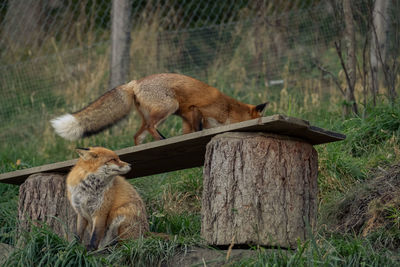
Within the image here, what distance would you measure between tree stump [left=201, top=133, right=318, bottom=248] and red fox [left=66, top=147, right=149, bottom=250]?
0.73 meters

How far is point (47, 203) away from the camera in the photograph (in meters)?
5.75

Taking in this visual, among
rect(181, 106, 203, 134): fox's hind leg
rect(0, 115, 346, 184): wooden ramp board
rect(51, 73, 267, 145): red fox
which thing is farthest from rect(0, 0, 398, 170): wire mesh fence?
rect(0, 115, 346, 184): wooden ramp board

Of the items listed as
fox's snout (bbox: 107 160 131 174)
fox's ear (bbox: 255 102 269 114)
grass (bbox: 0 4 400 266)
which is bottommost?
grass (bbox: 0 4 400 266)

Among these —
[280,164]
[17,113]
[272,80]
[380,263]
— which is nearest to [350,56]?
[272,80]

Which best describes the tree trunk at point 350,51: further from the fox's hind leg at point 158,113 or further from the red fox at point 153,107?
the fox's hind leg at point 158,113

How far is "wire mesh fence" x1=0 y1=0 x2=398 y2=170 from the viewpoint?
9.73m

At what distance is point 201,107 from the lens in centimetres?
655

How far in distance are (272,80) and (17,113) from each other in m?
4.38

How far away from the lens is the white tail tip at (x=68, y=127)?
5.98 metres

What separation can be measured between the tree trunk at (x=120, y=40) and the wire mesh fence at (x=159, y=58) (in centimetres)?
68

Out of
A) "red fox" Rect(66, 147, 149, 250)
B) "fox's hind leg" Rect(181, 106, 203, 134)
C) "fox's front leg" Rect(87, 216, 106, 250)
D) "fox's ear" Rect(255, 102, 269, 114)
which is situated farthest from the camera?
"fox's ear" Rect(255, 102, 269, 114)

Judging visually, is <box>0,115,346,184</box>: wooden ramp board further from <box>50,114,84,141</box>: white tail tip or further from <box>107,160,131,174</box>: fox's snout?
<box>50,114,84,141</box>: white tail tip

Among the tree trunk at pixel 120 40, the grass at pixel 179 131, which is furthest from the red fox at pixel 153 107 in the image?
the tree trunk at pixel 120 40

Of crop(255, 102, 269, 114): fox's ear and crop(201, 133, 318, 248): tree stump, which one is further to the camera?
crop(255, 102, 269, 114): fox's ear
